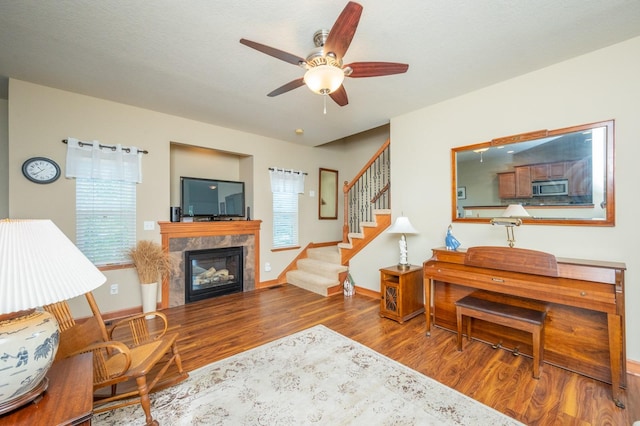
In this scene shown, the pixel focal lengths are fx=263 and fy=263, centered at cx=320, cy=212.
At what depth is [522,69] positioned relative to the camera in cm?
260

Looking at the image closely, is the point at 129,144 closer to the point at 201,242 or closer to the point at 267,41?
the point at 201,242

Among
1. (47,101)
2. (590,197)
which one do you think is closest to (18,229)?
(47,101)

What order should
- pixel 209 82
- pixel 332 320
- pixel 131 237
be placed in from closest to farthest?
pixel 209 82 < pixel 332 320 < pixel 131 237

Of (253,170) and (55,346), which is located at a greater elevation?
(253,170)

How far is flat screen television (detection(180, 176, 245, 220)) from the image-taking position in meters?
4.06

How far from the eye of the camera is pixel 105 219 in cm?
337

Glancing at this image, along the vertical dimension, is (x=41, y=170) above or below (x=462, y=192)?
above

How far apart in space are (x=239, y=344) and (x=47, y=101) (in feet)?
11.5

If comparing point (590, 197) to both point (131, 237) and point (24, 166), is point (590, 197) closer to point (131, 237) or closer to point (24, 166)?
point (131, 237)

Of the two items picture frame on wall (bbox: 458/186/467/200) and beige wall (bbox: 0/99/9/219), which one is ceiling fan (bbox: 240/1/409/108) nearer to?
picture frame on wall (bbox: 458/186/467/200)

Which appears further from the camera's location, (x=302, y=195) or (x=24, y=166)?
(x=302, y=195)

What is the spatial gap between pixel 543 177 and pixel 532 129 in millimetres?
502

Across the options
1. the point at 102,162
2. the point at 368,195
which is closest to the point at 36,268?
the point at 102,162

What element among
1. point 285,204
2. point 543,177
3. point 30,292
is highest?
point 543,177
